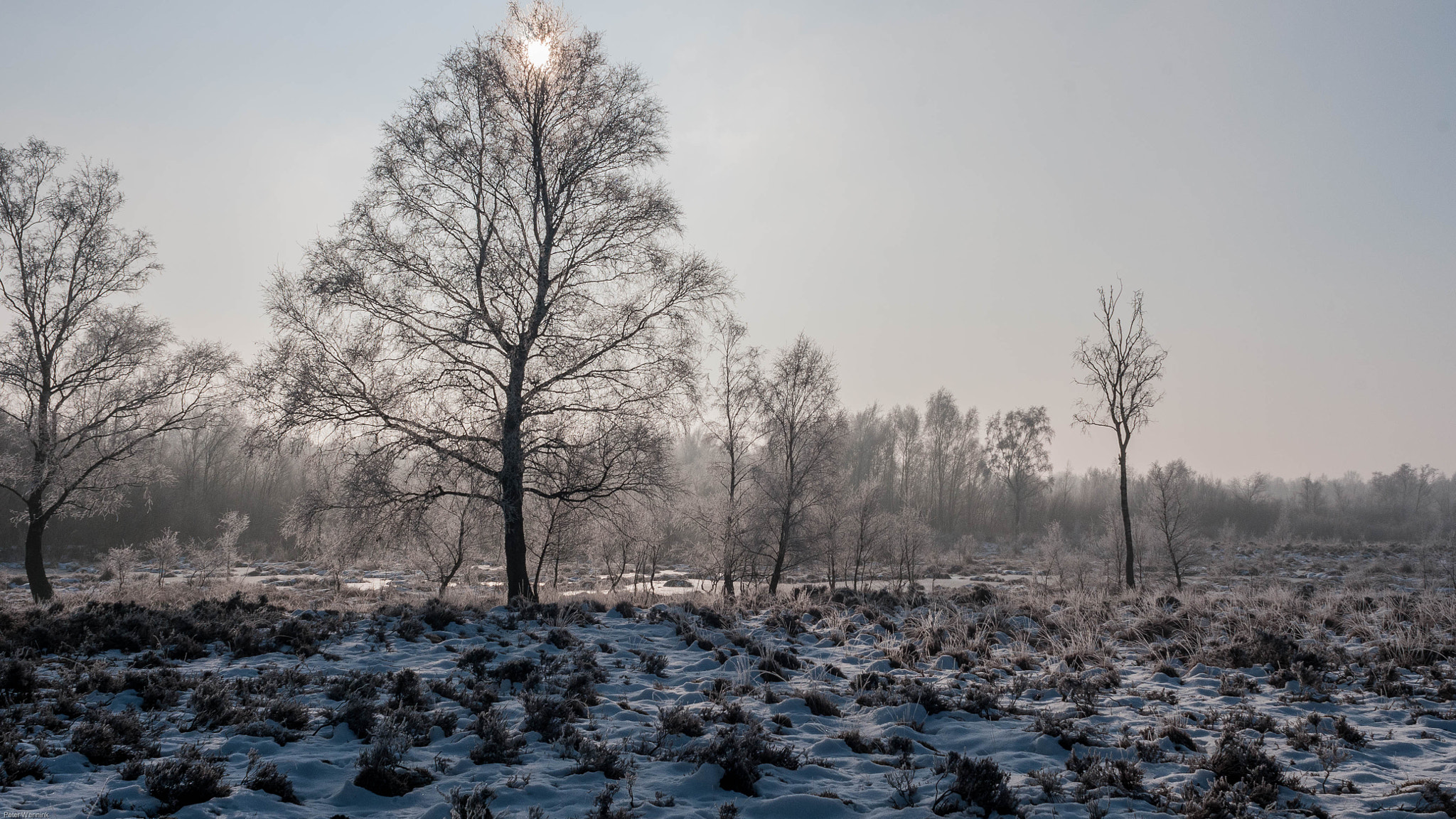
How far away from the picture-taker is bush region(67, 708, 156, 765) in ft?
15.2

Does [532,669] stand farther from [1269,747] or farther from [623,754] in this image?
[1269,747]

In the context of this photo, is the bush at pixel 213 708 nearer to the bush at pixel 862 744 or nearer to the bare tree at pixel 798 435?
the bush at pixel 862 744

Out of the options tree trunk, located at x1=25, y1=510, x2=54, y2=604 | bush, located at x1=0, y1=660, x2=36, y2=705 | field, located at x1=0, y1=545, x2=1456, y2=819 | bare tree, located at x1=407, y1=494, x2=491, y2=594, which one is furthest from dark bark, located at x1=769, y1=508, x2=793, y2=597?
tree trunk, located at x1=25, y1=510, x2=54, y2=604

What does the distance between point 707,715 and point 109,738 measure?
180 inches

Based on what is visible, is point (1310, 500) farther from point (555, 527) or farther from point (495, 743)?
point (495, 743)

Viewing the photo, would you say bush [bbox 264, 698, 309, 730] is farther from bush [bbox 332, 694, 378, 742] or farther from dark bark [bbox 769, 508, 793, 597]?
dark bark [bbox 769, 508, 793, 597]

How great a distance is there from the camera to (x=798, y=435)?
25.5 m

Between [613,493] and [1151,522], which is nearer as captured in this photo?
[613,493]

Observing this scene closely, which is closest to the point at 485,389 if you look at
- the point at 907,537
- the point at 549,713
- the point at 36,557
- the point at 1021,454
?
the point at 549,713

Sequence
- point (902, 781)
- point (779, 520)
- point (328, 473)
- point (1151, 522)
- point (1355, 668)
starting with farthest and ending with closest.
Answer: point (1151, 522) → point (779, 520) → point (328, 473) → point (1355, 668) → point (902, 781)

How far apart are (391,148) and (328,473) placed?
6.56 m

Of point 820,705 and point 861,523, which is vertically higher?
point 861,523

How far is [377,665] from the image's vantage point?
762 centimetres

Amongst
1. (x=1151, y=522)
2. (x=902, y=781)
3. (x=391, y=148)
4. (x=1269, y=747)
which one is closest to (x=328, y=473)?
(x=391, y=148)
